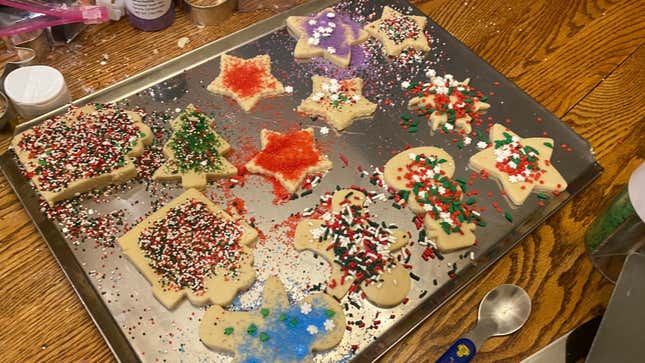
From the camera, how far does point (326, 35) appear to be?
4.73 ft

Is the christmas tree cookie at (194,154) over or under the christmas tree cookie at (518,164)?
under

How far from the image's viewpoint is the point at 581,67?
1.51m

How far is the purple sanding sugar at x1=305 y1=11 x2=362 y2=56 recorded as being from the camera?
1.43m

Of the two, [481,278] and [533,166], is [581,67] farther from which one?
[481,278]

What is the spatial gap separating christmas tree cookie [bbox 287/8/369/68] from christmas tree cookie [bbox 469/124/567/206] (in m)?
0.39

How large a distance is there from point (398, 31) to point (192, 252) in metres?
0.74

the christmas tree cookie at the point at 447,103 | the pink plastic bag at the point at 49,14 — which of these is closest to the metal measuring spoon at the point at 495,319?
the christmas tree cookie at the point at 447,103

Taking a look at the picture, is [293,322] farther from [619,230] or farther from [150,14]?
[150,14]

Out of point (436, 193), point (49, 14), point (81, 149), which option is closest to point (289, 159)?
point (436, 193)

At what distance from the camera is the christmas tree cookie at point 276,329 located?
1.02 meters

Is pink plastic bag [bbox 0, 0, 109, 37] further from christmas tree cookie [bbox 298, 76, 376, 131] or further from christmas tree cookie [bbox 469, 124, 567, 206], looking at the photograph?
christmas tree cookie [bbox 469, 124, 567, 206]

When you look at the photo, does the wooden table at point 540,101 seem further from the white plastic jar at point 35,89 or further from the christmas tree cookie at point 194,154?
the christmas tree cookie at point 194,154

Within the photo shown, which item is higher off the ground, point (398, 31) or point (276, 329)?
point (398, 31)

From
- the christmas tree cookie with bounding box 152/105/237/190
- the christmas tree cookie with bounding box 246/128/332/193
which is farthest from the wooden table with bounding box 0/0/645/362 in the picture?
the christmas tree cookie with bounding box 246/128/332/193
